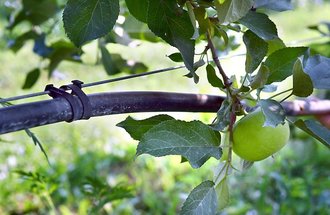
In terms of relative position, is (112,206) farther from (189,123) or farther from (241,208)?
(189,123)

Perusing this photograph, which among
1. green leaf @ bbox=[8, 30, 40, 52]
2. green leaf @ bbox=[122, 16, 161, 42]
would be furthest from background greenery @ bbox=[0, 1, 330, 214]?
green leaf @ bbox=[122, 16, 161, 42]

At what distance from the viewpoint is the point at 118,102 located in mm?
589

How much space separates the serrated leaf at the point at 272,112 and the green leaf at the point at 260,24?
7 centimetres

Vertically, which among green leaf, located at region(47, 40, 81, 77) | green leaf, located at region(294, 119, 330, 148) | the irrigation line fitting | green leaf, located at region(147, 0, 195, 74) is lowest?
green leaf, located at region(47, 40, 81, 77)

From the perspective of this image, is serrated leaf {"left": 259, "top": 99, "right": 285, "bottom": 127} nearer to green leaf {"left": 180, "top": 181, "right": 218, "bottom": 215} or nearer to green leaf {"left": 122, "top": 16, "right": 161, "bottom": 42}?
green leaf {"left": 180, "top": 181, "right": 218, "bottom": 215}

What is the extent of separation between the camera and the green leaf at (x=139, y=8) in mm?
545

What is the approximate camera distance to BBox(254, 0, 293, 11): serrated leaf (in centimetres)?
68

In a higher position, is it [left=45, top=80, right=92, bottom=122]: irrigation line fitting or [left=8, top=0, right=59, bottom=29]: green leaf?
[left=45, top=80, right=92, bottom=122]: irrigation line fitting

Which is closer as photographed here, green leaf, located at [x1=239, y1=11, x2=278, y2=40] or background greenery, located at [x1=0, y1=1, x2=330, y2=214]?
green leaf, located at [x1=239, y1=11, x2=278, y2=40]

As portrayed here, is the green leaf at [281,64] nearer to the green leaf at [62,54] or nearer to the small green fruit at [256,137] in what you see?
the small green fruit at [256,137]

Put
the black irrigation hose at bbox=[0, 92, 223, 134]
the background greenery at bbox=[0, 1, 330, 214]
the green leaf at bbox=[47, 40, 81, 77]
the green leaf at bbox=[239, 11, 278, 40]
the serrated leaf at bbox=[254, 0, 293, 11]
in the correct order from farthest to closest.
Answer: the background greenery at bbox=[0, 1, 330, 214] → the green leaf at bbox=[47, 40, 81, 77] → the serrated leaf at bbox=[254, 0, 293, 11] → the green leaf at bbox=[239, 11, 278, 40] → the black irrigation hose at bbox=[0, 92, 223, 134]

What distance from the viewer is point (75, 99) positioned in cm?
54

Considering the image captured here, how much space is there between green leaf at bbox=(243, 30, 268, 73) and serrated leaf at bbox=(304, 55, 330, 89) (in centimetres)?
5

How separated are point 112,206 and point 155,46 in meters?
2.95
